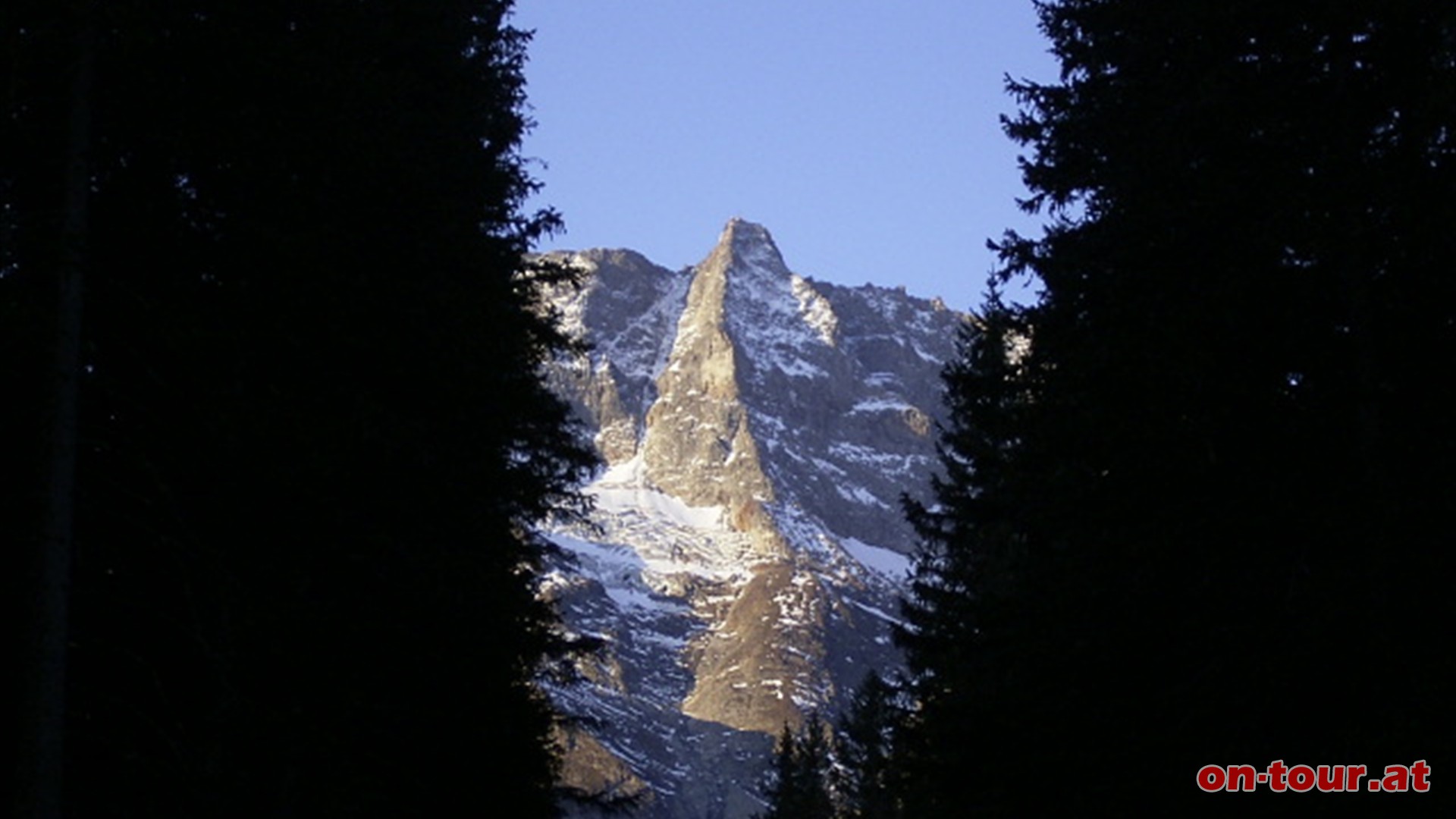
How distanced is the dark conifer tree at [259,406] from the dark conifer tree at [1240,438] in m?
4.61

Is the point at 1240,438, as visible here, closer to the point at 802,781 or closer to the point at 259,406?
the point at 259,406

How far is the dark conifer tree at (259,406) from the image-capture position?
1006 centimetres

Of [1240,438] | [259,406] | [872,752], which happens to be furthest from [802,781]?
[259,406]

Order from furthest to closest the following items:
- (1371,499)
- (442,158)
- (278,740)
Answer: (442,158) < (278,740) < (1371,499)

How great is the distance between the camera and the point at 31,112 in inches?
392

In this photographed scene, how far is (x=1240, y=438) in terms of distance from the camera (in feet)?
35.5

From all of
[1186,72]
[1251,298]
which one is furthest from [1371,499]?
[1186,72]

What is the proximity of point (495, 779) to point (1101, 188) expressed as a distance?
8.23 metres

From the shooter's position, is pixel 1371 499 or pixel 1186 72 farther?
pixel 1186 72

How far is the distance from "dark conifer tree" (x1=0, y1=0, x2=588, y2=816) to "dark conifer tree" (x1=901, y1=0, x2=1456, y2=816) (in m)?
4.61

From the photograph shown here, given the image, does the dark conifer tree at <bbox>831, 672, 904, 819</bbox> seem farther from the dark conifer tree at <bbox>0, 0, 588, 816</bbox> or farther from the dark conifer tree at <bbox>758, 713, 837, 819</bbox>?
the dark conifer tree at <bbox>0, 0, 588, 816</bbox>

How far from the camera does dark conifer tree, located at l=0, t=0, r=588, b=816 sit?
10.1 m

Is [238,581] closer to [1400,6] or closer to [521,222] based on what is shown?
[1400,6]

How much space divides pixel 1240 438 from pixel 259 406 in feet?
21.4
